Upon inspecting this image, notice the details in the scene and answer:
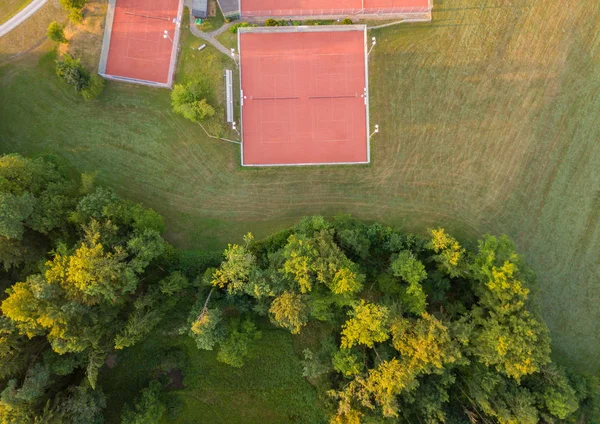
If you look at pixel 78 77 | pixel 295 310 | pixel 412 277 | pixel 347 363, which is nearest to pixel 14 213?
pixel 78 77

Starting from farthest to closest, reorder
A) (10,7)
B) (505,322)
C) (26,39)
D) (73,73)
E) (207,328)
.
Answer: (10,7) → (26,39) → (73,73) → (505,322) → (207,328)

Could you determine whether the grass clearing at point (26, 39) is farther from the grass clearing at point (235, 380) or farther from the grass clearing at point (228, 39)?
the grass clearing at point (235, 380)

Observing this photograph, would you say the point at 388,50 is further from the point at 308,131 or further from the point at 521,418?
the point at 521,418

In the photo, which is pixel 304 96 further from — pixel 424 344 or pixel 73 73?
pixel 424 344

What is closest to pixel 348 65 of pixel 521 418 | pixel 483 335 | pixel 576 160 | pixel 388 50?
pixel 388 50

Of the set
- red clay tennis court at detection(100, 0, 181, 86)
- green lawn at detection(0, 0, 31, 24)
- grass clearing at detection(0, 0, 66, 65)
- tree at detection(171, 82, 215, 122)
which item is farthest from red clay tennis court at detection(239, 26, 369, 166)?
green lawn at detection(0, 0, 31, 24)

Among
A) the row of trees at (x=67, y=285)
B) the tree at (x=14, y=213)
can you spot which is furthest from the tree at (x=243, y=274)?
the tree at (x=14, y=213)
